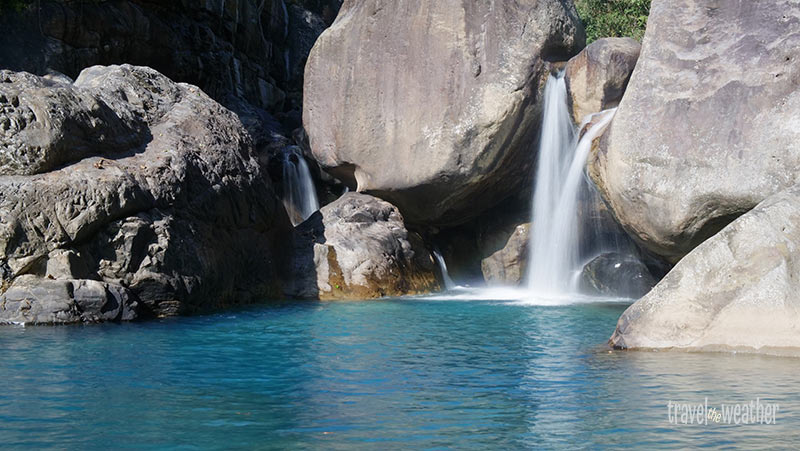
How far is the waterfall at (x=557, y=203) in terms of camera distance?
1655cm

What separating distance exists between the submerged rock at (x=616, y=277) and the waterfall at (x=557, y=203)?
52cm

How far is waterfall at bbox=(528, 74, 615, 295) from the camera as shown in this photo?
16547 mm

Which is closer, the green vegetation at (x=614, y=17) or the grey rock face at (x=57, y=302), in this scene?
the grey rock face at (x=57, y=302)

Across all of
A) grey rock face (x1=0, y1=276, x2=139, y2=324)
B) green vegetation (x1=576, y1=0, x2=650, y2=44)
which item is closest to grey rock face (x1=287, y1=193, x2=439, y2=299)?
grey rock face (x1=0, y1=276, x2=139, y2=324)

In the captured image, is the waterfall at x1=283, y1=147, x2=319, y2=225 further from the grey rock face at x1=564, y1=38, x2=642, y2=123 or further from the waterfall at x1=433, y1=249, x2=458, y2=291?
the grey rock face at x1=564, y1=38, x2=642, y2=123

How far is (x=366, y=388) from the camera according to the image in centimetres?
742

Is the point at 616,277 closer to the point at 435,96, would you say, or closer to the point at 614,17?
the point at 435,96

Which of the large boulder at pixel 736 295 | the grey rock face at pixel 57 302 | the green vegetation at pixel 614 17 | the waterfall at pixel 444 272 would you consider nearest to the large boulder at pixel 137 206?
the grey rock face at pixel 57 302

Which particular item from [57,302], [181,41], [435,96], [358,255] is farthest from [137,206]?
[181,41]

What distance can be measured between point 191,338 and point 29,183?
367 centimetres

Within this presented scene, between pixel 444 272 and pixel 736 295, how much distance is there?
11215 millimetres

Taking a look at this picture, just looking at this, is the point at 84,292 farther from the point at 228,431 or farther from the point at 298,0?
the point at 298,0

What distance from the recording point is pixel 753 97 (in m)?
11.6

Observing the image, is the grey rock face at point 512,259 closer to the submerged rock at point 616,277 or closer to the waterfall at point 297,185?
the submerged rock at point 616,277
